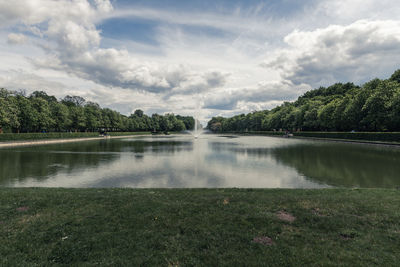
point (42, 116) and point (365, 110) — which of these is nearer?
point (365, 110)

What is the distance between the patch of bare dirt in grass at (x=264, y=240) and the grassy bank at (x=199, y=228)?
2 centimetres

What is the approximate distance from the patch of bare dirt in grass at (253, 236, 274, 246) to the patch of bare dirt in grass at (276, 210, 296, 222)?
1331mm

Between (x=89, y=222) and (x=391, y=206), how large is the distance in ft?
32.3

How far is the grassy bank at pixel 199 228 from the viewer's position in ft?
15.3

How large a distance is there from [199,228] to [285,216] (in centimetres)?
275

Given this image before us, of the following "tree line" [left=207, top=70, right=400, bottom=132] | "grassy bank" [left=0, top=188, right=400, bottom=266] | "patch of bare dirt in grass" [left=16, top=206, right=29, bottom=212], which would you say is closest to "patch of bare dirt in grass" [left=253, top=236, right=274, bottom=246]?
"grassy bank" [left=0, top=188, right=400, bottom=266]

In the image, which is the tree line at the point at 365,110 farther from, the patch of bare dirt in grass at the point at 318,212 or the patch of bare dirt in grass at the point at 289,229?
the patch of bare dirt in grass at the point at 289,229

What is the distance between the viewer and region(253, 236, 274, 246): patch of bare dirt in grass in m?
5.19

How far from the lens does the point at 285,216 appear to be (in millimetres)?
6758

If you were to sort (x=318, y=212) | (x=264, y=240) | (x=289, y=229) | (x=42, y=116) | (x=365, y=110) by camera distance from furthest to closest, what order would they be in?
(x=42, y=116) → (x=365, y=110) → (x=318, y=212) → (x=289, y=229) → (x=264, y=240)

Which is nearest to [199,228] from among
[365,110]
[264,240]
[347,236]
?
[264,240]

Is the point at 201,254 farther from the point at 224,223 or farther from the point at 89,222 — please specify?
the point at 89,222

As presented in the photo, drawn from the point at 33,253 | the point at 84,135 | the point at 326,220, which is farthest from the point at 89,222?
the point at 84,135

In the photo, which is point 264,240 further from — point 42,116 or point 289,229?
point 42,116
